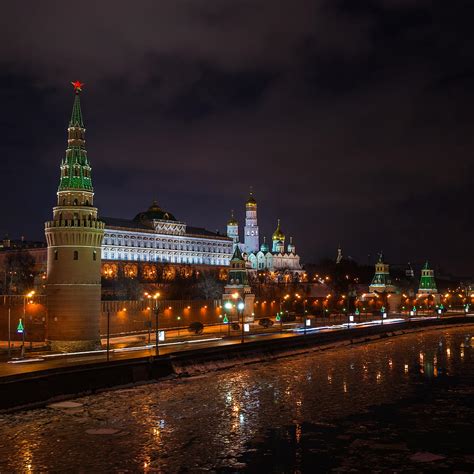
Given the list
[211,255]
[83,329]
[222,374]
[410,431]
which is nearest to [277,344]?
[222,374]

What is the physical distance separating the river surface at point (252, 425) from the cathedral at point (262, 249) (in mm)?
139168

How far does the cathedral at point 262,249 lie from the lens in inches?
7106

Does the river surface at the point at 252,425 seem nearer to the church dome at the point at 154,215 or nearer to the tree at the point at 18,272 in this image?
the tree at the point at 18,272

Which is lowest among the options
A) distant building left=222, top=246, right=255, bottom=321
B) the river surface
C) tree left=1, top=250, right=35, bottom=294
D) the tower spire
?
the river surface

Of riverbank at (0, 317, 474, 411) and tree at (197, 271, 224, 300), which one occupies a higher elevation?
tree at (197, 271, 224, 300)

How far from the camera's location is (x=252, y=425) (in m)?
25.7

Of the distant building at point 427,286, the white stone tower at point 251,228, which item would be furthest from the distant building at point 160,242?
the distant building at point 427,286

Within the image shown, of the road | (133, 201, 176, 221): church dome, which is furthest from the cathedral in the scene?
the road

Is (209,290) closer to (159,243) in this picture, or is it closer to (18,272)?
(18,272)

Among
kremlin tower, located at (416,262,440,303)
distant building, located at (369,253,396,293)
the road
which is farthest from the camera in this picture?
kremlin tower, located at (416,262,440,303)

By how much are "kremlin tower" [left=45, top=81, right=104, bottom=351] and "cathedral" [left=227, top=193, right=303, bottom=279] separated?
126732 millimetres

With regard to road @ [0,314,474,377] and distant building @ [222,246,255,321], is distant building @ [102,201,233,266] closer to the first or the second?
distant building @ [222,246,255,321]

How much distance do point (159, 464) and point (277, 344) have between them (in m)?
29.8

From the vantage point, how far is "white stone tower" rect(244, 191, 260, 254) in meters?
186
